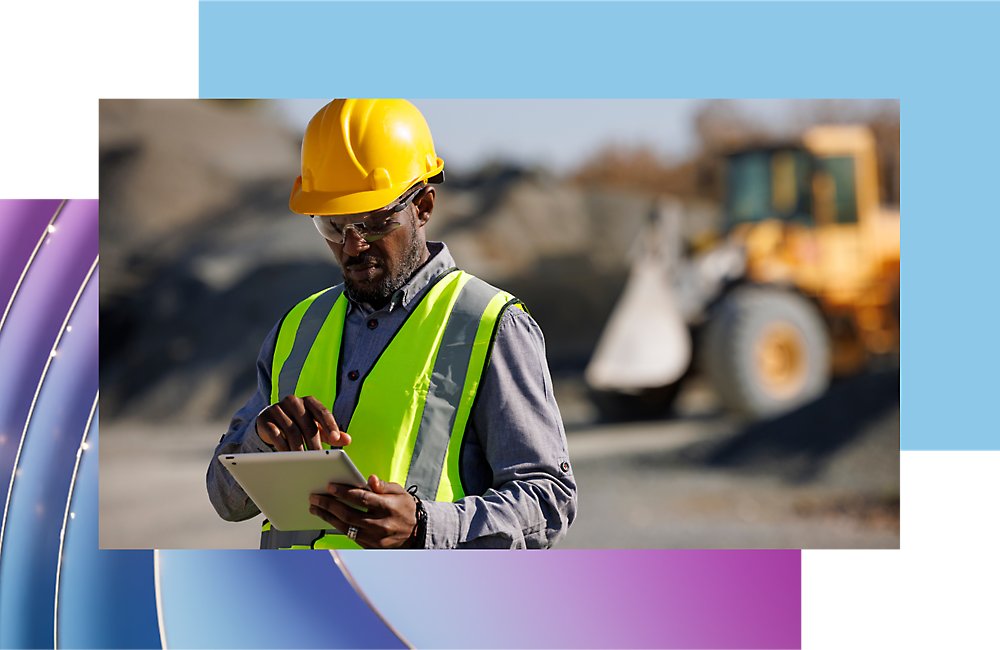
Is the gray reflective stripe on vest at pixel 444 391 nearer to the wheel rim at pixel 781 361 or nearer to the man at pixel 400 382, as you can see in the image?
the man at pixel 400 382

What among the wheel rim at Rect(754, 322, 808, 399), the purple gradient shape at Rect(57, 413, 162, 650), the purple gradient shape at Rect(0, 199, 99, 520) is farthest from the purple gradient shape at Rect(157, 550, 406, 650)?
the wheel rim at Rect(754, 322, 808, 399)

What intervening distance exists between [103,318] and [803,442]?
648 cm

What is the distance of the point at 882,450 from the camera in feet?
26.2

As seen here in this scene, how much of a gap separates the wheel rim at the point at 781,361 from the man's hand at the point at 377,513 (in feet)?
21.6

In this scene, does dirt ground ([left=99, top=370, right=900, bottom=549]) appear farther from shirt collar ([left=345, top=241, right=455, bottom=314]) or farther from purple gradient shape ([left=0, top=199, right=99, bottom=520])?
shirt collar ([left=345, top=241, right=455, bottom=314])

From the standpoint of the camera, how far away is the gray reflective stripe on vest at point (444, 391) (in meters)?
2.07

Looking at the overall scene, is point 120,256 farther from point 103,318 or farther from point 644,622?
→ point 644,622

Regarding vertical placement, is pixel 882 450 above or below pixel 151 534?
above

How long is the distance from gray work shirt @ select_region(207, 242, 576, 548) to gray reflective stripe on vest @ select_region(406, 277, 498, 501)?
55 mm

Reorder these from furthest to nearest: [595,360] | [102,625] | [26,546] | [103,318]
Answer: [103,318]
[595,360]
[26,546]
[102,625]

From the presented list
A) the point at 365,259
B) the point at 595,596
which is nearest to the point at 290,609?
the point at 595,596

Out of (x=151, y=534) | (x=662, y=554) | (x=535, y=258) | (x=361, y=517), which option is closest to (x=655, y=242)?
(x=535, y=258)

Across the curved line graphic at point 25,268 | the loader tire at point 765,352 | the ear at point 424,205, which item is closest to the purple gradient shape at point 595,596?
the ear at point 424,205

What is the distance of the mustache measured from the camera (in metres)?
2.20
